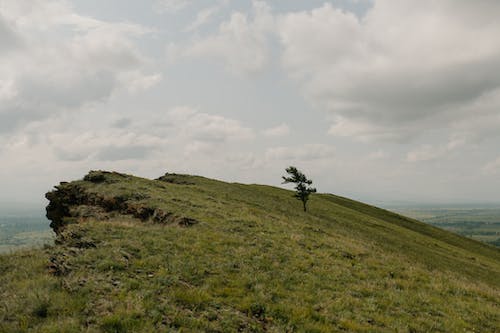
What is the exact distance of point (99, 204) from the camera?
29.6 m

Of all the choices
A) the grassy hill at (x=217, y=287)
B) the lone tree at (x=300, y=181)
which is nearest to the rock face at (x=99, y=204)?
the grassy hill at (x=217, y=287)

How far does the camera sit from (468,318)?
1350 cm

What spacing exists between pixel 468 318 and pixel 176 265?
12931 millimetres

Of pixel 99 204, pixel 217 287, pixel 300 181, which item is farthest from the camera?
pixel 300 181

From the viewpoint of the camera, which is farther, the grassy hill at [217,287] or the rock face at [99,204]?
the rock face at [99,204]

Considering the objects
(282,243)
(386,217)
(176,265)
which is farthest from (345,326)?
(386,217)

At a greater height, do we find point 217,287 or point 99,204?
point 99,204

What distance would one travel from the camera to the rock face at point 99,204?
25083mm

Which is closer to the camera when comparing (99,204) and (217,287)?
(217,287)

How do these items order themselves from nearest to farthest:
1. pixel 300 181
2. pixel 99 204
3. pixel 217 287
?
pixel 217 287 → pixel 99 204 → pixel 300 181

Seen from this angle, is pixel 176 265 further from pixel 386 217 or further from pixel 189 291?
pixel 386 217

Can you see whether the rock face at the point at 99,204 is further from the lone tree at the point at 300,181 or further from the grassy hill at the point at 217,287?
the lone tree at the point at 300,181

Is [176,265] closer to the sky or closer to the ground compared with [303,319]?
closer to the sky

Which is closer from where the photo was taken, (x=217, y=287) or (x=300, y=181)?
(x=217, y=287)
